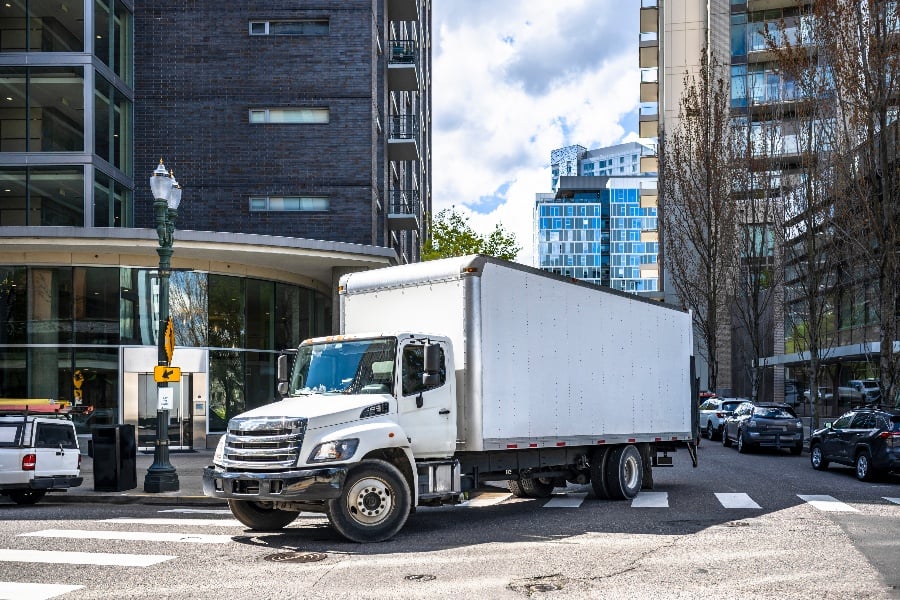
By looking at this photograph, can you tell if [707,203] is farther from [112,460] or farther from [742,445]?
[112,460]

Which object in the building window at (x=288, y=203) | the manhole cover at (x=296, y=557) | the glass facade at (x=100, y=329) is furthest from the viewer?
the building window at (x=288, y=203)

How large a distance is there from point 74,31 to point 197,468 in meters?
14.9

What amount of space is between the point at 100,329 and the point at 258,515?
17.7 m

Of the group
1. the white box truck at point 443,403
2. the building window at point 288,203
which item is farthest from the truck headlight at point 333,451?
the building window at point 288,203

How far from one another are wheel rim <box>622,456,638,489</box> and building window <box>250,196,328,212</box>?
18.7 metres

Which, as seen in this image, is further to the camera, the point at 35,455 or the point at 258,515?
the point at 35,455

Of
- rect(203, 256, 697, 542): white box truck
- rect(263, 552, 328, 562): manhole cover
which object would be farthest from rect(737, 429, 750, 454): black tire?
rect(263, 552, 328, 562): manhole cover

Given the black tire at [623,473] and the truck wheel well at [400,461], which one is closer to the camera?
the truck wheel well at [400,461]

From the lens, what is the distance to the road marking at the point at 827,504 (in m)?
14.5

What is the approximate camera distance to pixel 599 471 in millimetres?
15961

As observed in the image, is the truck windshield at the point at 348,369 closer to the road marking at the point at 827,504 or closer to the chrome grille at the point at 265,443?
the chrome grille at the point at 265,443

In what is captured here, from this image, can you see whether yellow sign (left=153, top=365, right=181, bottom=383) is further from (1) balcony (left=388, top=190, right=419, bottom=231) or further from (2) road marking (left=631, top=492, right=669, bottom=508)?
(1) balcony (left=388, top=190, right=419, bottom=231)

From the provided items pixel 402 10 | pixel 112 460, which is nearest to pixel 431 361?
pixel 112 460

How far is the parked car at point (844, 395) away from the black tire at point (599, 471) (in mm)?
25891
